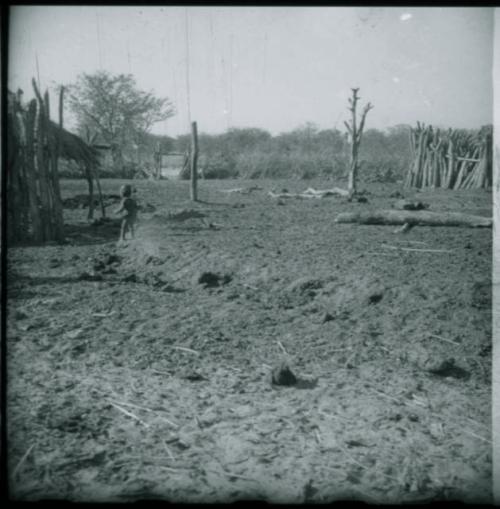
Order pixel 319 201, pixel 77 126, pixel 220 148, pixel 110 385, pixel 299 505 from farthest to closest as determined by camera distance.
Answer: pixel 220 148
pixel 77 126
pixel 319 201
pixel 110 385
pixel 299 505

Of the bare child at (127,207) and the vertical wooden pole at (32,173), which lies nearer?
the vertical wooden pole at (32,173)

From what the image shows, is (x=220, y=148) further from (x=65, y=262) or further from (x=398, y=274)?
(x=398, y=274)

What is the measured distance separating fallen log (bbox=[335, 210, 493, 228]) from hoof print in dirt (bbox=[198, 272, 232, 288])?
11.8ft

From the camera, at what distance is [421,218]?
8.22m

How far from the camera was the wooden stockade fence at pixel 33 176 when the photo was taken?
305 inches

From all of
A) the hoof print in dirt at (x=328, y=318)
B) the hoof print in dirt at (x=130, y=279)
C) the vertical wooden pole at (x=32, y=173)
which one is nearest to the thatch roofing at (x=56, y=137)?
the vertical wooden pole at (x=32, y=173)

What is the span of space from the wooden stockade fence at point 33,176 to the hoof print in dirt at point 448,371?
6.21 meters

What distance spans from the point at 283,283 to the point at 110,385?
8.03ft

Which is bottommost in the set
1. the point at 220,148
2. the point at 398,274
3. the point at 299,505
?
the point at 299,505

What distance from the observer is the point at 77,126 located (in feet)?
74.4

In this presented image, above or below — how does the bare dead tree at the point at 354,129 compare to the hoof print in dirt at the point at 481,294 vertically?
above

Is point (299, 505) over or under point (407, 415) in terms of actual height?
under

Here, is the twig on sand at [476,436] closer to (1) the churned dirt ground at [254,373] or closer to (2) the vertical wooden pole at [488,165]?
(1) the churned dirt ground at [254,373]

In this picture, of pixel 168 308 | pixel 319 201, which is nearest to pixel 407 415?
pixel 168 308
